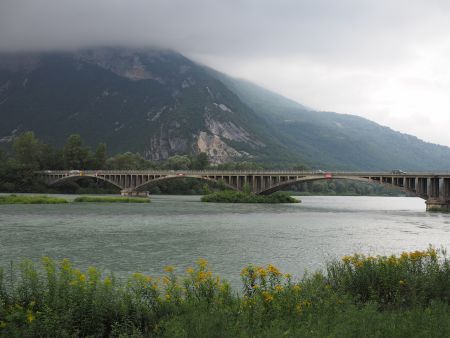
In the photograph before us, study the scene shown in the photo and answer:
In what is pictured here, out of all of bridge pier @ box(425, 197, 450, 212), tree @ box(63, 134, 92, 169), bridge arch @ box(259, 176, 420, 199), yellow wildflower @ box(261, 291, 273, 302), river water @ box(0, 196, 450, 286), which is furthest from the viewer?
tree @ box(63, 134, 92, 169)

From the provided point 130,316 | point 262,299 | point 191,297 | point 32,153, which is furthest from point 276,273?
point 32,153

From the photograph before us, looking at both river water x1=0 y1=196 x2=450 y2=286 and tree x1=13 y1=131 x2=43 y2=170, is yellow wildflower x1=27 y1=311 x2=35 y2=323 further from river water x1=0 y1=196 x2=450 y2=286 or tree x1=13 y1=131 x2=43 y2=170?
tree x1=13 y1=131 x2=43 y2=170

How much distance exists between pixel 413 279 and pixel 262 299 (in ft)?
19.0

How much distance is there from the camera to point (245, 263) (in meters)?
30.5

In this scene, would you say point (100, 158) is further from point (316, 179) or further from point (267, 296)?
point (267, 296)

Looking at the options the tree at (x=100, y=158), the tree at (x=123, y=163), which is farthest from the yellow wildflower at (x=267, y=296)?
the tree at (x=123, y=163)

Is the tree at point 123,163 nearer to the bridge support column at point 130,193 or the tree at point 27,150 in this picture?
the tree at point 27,150

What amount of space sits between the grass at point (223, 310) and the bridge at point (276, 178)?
3412 inches

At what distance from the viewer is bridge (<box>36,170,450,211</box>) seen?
99000mm

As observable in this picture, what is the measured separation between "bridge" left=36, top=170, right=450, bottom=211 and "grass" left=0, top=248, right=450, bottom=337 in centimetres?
8667

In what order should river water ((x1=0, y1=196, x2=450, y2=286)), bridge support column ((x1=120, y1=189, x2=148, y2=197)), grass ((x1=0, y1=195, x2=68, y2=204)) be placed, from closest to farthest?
river water ((x1=0, y1=196, x2=450, y2=286)), grass ((x1=0, y1=195, x2=68, y2=204)), bridge support column ((x1=120, y1=189, x2=148, y2=197))

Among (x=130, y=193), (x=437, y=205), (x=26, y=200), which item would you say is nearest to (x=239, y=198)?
(x=130, y=193)

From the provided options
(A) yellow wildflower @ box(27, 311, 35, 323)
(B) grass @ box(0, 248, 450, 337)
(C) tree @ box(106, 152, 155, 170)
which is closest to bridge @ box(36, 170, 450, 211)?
(C) tree @ box(106, 152, 155, 170)

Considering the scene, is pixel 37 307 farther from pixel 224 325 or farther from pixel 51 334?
pixel 224 325
